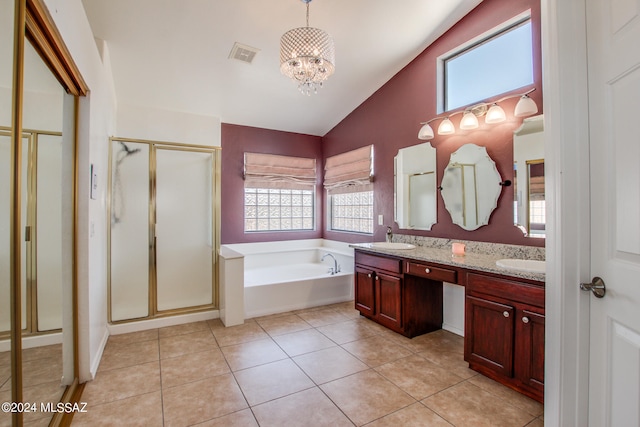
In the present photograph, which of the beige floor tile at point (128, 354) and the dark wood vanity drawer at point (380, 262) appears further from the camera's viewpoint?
the dark wood vanity drawer at point (380, 262)

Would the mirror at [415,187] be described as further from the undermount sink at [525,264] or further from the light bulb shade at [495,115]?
the undermount sink at [525,264]

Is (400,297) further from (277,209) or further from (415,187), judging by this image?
(277,209)

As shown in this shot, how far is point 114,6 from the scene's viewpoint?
7.98 feet

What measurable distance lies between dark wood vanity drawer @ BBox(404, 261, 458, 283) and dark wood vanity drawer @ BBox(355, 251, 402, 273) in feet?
0.36

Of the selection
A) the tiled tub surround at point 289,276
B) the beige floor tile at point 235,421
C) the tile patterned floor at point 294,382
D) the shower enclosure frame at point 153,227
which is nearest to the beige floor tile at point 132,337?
the tile patterned floor at point 294,382

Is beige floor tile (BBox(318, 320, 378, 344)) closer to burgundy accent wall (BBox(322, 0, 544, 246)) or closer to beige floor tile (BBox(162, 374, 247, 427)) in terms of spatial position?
beige floor tile (BBox(162, 374, 247, 427))

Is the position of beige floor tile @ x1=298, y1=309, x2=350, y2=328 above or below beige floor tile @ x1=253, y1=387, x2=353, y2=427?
above

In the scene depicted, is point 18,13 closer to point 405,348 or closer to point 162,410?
point 162,410

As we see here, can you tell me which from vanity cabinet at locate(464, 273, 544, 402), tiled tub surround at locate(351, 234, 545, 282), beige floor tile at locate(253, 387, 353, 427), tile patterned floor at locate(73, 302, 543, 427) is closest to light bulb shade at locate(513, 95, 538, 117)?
tiled tub surround at locate(351, 234, 545, 282)

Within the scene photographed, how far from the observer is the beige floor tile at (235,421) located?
1.76 meters

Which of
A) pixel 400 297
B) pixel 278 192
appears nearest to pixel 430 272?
pixel 400 297

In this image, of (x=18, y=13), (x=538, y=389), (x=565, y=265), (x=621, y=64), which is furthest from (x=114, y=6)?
(x=538, y=389)

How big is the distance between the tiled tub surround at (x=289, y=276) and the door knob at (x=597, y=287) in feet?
9.15

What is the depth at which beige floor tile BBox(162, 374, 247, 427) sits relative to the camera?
1.83 metres
